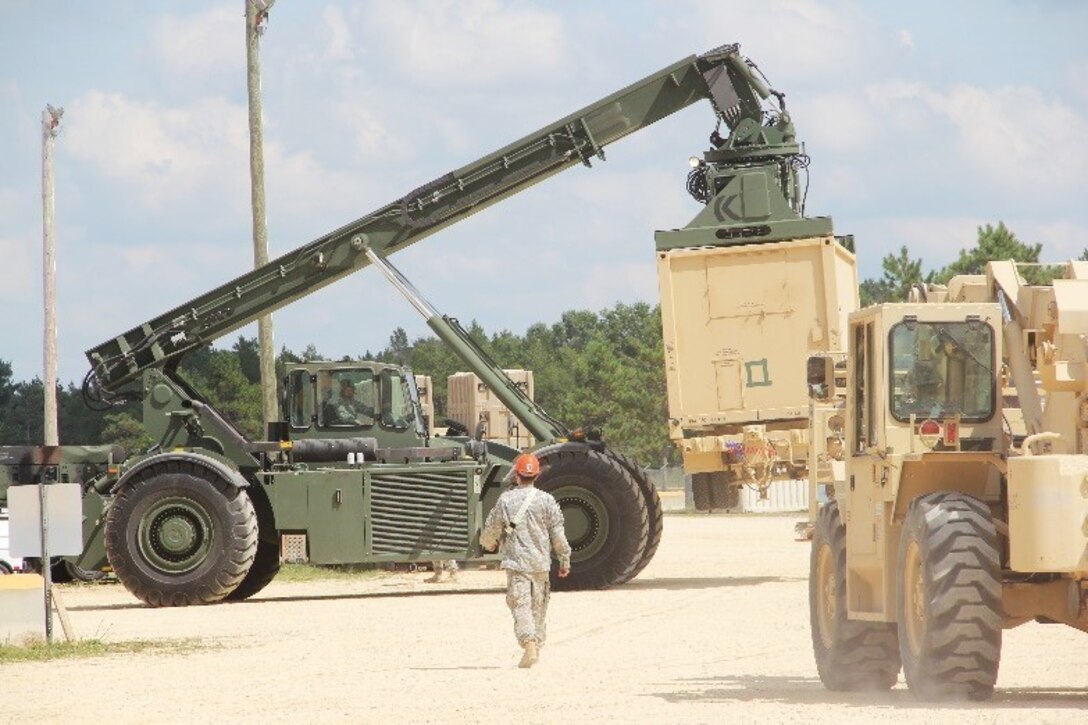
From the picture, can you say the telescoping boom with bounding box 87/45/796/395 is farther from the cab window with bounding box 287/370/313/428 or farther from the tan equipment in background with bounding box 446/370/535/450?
the tan equipment in background with bounding box 446/370/535/450

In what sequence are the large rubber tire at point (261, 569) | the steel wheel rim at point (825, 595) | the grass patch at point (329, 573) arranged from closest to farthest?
the steel wheel rim at point (825, 595), the large rubber tire at point (261, 569), the grass patch at point (329, 573)

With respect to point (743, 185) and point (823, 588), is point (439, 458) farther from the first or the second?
point (823, 588)

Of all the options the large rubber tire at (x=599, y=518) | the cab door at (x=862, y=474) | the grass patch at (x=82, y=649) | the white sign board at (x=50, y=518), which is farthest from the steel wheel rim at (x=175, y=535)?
the cab door at (x=862, y=474)

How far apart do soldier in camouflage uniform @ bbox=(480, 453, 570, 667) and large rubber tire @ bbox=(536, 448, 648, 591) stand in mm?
9268

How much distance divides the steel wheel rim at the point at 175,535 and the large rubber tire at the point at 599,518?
4067 mm

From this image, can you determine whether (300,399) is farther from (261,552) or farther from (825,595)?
(825,595)

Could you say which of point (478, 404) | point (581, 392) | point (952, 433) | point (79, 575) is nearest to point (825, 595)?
point (952, 433)

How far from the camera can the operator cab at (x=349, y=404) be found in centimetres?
2992

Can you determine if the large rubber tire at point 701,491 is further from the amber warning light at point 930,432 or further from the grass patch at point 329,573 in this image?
the amber warning light at point 930,432

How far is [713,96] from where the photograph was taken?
30406 mm

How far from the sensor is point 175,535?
28359mm

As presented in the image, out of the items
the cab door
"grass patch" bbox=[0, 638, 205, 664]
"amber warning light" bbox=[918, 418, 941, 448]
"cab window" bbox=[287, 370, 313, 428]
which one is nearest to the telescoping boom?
"cab window" bbox=[287, 370, 313, 428]

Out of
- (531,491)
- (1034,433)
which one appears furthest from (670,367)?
(1034,433)

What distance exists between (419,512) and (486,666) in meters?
9.84
